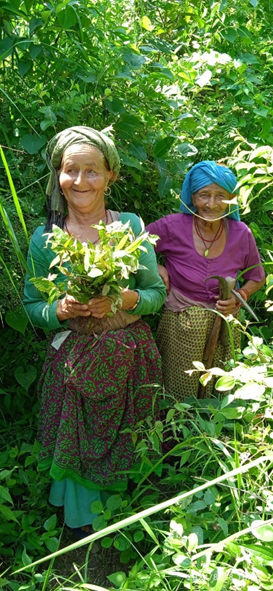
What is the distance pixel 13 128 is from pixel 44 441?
50.1 inches

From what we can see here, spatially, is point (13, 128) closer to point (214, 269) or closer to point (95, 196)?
point (95, 196)

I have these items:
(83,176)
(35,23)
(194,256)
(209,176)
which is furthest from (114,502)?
(35,23)

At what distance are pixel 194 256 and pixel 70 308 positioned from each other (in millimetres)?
730

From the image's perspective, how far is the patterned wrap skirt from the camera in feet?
8.93

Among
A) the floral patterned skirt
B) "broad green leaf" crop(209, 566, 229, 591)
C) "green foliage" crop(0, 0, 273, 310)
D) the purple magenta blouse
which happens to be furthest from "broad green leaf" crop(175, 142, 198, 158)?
"broad green leaf" crop(209, 566, 229, 591)

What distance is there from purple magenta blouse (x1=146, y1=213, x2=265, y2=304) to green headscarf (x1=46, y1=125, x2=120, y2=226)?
49 cm

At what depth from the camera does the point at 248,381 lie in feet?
5.71

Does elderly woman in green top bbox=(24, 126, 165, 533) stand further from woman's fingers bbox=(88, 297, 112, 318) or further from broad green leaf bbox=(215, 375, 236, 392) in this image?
broad green leaf bbox=(215, 375, 236, 392)

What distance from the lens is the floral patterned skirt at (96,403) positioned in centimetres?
228

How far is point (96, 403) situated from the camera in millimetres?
2355

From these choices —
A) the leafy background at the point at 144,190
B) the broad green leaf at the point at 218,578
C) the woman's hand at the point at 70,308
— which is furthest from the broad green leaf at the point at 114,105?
the broad green leaf at the point at 218,578

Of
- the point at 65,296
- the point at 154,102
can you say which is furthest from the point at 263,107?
the point at 65,296

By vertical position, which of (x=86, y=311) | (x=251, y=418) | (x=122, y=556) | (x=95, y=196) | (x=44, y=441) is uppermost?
(x=95, y=196)

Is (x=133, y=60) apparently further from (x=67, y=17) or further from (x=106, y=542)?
(x=106, y=542)
